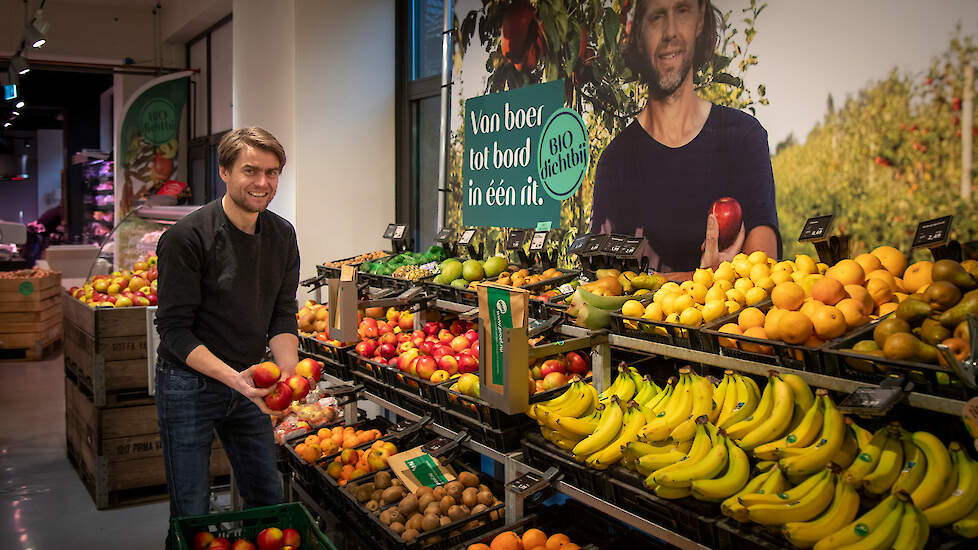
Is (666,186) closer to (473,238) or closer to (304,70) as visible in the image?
(473,238)

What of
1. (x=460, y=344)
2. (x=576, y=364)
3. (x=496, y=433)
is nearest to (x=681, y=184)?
(x=576, y=364)

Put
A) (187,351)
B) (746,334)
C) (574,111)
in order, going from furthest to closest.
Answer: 1. (574,111)
2. (187,351)
3. (746,334)

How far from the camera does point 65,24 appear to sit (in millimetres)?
10055

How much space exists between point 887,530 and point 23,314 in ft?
33.2

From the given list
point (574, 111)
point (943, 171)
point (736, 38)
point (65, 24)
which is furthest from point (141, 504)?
point (65, 24)

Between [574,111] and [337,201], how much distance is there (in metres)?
2.52

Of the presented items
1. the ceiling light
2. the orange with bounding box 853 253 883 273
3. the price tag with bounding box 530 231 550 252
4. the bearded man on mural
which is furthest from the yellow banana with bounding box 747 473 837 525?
the ceiling light

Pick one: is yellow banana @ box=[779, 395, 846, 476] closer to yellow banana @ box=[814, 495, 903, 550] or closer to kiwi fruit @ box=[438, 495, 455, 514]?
yellow banana @ box=[814, 495, 903, 550]

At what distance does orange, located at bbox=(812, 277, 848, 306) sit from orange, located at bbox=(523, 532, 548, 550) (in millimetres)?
1263

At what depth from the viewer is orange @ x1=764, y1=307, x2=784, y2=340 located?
7.20ft

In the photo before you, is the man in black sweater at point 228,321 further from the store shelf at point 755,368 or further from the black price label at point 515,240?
the black price label at point 515,240

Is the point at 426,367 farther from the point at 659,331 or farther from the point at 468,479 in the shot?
the point at 659,331

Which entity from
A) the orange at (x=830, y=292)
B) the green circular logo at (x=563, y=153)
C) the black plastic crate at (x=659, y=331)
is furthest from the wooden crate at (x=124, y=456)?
the orange at (x=830, y=292)

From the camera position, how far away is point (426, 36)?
5.82 m
